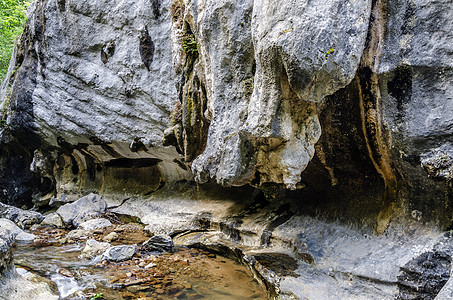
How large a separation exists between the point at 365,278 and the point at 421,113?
1.61m

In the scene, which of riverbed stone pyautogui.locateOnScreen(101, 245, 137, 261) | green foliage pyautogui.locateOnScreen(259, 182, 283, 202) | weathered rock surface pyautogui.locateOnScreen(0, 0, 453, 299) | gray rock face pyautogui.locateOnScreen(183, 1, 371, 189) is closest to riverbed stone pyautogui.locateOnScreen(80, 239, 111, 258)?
riverbed stone pyautogui.locateOnScreen(101, 245, 137, 261)

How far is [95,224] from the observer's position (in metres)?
7.27

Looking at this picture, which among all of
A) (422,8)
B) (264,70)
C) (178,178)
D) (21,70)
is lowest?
(178,178)

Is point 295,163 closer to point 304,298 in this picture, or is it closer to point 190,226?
point 304,298

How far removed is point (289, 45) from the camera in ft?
9.51

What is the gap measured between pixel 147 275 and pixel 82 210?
4706mm

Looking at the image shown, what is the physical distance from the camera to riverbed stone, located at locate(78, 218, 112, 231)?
7.12 metres

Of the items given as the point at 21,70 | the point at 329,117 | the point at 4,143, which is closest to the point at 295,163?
the point at 329,117

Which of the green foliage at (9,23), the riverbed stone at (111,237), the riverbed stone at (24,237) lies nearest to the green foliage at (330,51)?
the riverbed stone at (111,237)

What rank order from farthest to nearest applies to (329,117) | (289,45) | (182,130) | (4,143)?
(4,143) → (182,130) → (329,117) → (289,45)

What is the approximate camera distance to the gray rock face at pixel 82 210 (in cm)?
780

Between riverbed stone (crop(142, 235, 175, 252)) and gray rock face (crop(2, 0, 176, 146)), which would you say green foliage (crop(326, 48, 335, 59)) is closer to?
riverbed stone (crop(142, 235, 175, 252))

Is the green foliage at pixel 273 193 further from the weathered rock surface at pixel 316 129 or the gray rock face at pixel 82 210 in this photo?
the gray rock face at pixel 82 210

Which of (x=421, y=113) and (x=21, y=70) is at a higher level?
(x=21, y=70)
